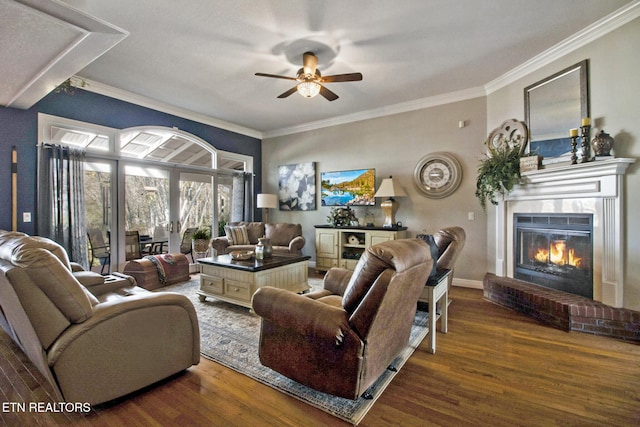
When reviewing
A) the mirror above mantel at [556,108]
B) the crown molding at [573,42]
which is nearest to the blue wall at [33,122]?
the crown molding at [573,42]

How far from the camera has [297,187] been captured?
633cm

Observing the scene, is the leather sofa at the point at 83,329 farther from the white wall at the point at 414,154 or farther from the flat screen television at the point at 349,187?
the white wall at the point at 414,154

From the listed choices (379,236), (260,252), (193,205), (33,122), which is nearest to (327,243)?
(379,236)

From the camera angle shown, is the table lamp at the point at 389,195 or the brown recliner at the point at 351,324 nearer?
the brown recliner at the point at 351,324

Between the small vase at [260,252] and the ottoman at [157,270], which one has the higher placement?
the small vase at [260,252]

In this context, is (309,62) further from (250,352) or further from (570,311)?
(570,311)

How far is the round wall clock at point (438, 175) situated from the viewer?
4570 mm

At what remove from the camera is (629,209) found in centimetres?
271

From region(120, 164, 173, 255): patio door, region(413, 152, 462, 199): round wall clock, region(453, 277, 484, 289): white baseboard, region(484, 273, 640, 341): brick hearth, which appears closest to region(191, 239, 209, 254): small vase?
region(120, 164, 173, 255): patio door

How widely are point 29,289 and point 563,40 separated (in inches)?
204

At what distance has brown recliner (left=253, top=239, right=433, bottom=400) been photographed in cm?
154

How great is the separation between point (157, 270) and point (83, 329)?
298cm

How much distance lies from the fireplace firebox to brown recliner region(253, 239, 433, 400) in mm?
2477

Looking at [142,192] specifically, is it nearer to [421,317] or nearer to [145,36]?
[145,36]
